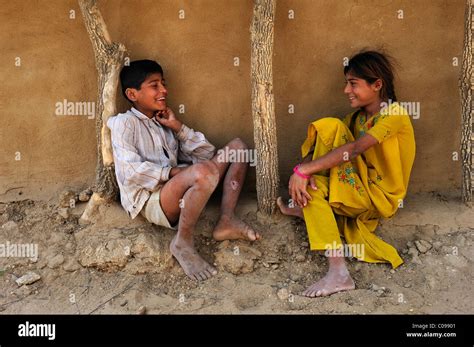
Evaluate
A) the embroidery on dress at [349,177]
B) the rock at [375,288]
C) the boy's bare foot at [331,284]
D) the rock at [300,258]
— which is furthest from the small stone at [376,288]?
the embroidery on dress at [349,177]

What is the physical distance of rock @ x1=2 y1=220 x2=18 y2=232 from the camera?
4.08 meters

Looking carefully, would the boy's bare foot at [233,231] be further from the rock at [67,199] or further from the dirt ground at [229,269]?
the rock at [67,199]

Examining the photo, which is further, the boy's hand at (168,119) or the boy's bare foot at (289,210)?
the boy's hand at (168,119)

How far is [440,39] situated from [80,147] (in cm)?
233

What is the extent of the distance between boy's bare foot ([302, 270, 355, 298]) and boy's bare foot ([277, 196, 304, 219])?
403 mm

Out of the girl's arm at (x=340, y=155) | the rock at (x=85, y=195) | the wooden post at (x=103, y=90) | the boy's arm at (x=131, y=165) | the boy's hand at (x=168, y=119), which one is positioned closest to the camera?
the girl's arm at (x=340, y=155)

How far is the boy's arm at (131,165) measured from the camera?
372cm

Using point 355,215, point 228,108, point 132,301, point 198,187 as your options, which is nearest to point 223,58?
point 228,108

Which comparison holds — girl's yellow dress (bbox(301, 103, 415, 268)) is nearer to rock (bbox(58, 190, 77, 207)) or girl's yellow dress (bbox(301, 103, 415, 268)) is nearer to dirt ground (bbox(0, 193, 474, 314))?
dirt ground (bbox(0, 193, 474, 314))

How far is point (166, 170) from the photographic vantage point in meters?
3.75

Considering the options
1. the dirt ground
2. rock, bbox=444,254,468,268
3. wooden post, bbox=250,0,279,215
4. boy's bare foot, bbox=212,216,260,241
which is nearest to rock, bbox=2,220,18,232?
the dirt ground

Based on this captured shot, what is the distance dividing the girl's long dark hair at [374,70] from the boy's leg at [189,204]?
0.98 metres

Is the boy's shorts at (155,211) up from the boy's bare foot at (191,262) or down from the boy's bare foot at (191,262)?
up

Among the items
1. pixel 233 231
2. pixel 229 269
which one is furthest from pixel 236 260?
pixel 233 231
